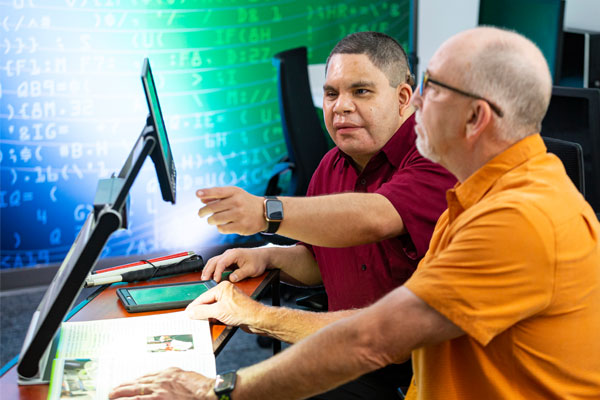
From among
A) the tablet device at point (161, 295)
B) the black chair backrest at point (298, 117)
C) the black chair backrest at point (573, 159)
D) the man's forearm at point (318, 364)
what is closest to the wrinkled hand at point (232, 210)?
the tablet device at point (161, 295)

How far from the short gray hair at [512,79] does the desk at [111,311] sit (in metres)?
0.76

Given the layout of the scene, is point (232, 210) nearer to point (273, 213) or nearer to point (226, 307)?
point (273, 213)

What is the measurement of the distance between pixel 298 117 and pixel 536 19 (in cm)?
143

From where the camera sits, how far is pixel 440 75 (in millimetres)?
1155

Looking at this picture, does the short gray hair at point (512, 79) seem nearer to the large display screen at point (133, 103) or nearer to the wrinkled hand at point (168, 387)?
the wrinkled hand at point (168, 387)

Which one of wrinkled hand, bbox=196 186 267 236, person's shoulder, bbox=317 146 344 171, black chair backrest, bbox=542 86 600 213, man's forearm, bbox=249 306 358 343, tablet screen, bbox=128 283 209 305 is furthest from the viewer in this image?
black chair backrest, bbox=542 86 600 213

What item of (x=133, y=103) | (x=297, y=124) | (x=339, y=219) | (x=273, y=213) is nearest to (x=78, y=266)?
(x=273, y=213)

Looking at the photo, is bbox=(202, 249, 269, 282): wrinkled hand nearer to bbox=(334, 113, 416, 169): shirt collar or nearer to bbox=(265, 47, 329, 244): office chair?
bbox=(334, 113, 416, 169): shirt collar

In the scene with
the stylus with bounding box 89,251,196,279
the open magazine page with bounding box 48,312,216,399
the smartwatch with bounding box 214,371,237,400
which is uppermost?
the smartwatch with bounding box 214,371,237,400

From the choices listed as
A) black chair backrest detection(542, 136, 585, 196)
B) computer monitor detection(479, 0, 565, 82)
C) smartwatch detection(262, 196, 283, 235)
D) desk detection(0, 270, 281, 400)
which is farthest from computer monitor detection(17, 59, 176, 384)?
computer monitor detection(479, 0, 565, 82)

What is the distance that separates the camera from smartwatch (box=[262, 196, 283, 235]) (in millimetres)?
1463

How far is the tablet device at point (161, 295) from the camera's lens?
5.18 feet

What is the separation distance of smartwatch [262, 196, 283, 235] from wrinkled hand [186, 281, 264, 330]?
0.65 feet

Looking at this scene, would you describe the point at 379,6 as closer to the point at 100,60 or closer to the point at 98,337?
the point at 100,60
